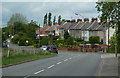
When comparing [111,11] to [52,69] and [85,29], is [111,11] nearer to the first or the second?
[52,69]

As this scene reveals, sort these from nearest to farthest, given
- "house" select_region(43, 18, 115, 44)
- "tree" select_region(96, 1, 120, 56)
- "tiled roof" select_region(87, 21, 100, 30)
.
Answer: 1. "tree" select_region(96, 1, 120, 56)
2. "house" select_region(43, 18, 115, 44)
3. "tiled roof" select_region(87, 21, 100, 30)

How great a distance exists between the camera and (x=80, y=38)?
11100 centimetres

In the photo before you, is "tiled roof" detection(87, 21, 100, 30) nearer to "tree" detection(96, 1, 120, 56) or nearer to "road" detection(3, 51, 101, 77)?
"road" detection(3, 51, 101, 77)

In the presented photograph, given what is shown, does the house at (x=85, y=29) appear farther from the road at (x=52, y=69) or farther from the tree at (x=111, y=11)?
the tree at (x=111, y=11)

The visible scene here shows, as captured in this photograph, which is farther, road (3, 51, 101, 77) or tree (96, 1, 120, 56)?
tree (96, 1, 120, 56)

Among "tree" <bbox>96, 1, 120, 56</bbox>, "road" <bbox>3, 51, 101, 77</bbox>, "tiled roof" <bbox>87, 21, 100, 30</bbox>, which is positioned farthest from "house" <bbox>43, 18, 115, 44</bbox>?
"tree" <bbox>96, 1, 120, 56</bbox>

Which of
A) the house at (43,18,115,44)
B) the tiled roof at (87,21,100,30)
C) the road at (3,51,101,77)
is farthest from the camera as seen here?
the tiled roof at (87,21,100,30)

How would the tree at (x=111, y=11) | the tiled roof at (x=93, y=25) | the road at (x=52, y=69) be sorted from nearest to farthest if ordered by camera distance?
the road at (x=52, y=69) → the tree at (x=111, y=11) → the tiled roof at (x=93, y=25)

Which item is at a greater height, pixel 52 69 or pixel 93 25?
pixel 93 25

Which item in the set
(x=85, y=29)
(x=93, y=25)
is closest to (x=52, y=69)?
(x=93, y=25)

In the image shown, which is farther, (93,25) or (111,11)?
(93,25)

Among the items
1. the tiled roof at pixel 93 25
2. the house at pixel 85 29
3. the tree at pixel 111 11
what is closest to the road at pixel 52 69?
the tree at pixel 111 11

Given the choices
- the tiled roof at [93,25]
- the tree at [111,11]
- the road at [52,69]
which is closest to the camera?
the road at [52,69]

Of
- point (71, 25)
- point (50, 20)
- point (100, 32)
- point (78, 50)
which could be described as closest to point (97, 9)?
point (78, 50)
